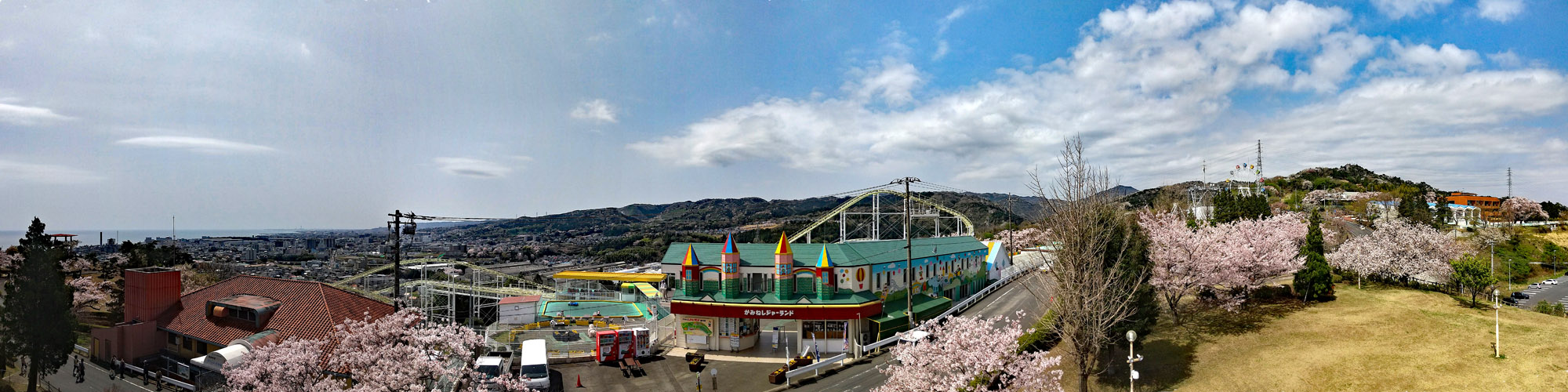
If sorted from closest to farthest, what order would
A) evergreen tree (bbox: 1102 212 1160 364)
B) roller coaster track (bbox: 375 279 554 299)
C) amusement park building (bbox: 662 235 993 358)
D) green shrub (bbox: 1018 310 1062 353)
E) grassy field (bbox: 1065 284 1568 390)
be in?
grassy field (bbox: 1065 284 1568 390) < evergreen tree (bbox: 1102 212 1160 364) < green shrub (bbox: 1018 310 1062 353) < amusement park building (bbox: 662 235 993 358) < roller coaster track (bbox: 375 279 554 299)

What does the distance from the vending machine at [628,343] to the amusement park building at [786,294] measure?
300cm

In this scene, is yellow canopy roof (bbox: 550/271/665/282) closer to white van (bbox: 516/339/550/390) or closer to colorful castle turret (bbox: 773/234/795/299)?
colorful castle turret (bbox: 773/234/795/299)

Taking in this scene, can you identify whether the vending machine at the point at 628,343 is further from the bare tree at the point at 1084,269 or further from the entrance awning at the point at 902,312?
the bare tree at the point at 1084,269

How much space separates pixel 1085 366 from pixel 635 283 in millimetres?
36201

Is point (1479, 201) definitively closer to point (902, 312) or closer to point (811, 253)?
point (902, 312)

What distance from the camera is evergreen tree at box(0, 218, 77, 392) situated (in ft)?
85.3

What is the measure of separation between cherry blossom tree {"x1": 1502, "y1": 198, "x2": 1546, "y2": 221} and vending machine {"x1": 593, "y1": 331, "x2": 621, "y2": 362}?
4813 inches

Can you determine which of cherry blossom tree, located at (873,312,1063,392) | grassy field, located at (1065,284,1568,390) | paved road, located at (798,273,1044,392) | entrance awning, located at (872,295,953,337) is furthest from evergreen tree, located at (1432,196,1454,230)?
cherry blossom tree, located at (873,312,1063,392)

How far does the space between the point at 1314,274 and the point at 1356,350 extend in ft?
31.1

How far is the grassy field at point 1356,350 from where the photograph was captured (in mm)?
20094

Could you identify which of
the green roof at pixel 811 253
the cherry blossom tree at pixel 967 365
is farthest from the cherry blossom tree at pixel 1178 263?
the cherry blossom tree at pixel 967 365

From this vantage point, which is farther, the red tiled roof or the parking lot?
the parking lot

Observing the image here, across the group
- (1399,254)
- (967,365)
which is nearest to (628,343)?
(967,365)

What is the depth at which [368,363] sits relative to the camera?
680 inches
